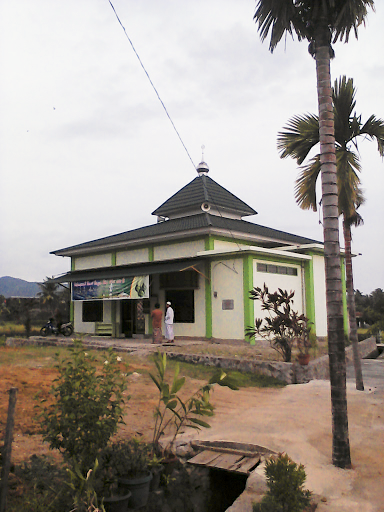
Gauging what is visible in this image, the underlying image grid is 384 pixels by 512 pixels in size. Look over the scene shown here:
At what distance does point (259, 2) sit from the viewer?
666 centimetres

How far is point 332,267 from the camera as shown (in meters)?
5.85

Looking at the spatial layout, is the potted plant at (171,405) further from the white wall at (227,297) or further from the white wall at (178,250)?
the white wall at (178,250)

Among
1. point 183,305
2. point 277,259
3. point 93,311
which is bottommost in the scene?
point 93,311

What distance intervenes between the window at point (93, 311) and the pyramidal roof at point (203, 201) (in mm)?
5766

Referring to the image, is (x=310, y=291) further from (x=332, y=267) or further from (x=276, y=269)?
(x=332, y=267)

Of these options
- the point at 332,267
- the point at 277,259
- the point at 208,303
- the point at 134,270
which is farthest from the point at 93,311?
the point at 332,267

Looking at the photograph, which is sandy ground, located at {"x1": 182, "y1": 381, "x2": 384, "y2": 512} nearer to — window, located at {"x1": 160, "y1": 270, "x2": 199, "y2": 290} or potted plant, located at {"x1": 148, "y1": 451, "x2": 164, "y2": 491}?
potted plant, located at {"x1": 148, "y1": 451, "x2": 164, "y2": 491}

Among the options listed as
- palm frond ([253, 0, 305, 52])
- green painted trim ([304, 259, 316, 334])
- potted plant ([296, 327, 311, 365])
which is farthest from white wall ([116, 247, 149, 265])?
palm frond ([253, 0, 305, 52])

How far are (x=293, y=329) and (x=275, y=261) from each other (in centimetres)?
592

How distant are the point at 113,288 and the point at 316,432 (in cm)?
1398

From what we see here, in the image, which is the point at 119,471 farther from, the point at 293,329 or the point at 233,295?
the point at 233,295

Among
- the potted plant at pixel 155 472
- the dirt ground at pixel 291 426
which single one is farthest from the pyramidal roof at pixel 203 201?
the potted plant at pixel 155 472

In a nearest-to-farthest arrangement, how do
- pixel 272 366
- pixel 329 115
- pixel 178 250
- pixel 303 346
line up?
pixel 329 115 < pixel 272 366 < pixel 303 346 < pixel 178 250

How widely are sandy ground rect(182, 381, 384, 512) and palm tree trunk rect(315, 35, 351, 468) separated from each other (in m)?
0.40
